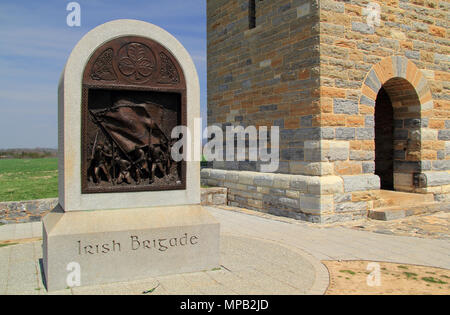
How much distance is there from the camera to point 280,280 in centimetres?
421

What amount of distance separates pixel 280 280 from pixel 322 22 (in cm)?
532

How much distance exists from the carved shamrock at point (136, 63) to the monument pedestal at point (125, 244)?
1.60 m

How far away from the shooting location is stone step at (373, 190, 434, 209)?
324 inches

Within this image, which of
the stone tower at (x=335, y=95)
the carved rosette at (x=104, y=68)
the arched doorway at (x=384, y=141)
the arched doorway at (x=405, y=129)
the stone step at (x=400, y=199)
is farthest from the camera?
the arched doorway at (x=384, y=141)

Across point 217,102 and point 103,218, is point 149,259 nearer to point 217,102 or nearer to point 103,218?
point 103,218

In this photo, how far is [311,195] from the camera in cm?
761

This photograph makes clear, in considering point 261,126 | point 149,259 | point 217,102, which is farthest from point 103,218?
point 217,102

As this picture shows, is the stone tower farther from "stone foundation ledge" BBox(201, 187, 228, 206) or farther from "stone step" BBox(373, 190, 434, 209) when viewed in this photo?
"stone foundation ledge" BBox(201, 187, 228, 206)

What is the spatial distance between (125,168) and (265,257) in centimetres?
211

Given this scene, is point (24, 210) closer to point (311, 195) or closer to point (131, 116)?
point (131, 116)

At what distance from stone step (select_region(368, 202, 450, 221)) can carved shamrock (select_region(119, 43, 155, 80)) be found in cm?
555

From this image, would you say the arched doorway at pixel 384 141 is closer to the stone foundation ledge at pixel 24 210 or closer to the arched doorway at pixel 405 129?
the arched doorway at pixel 405 129

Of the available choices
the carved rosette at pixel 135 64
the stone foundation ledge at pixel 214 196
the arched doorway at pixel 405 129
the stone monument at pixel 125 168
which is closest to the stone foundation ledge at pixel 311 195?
the stone foundation ledge at pixel 214 196

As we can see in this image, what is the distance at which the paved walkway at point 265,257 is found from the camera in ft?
13.1
